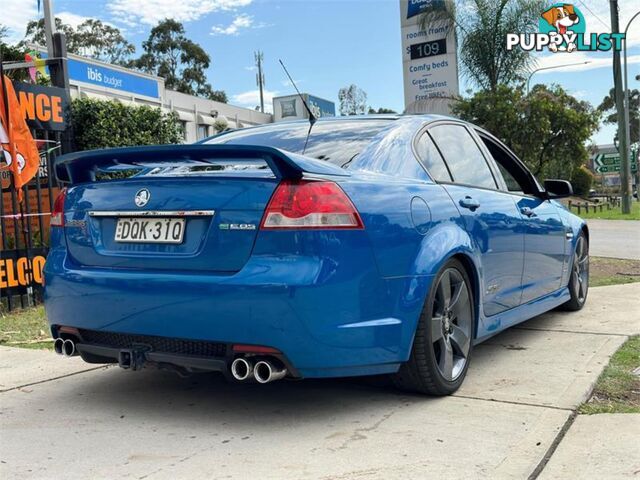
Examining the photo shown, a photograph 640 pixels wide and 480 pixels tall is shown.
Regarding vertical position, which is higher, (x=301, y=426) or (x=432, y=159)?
(x=432, y=159)

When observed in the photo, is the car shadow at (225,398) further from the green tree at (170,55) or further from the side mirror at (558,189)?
the green tree at (170,55)

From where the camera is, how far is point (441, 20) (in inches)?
691

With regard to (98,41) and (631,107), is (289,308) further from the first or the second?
(631,107)

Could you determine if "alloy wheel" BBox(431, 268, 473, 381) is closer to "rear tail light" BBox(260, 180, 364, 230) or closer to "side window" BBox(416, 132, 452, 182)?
"side window" BBox(416, 132, 452, 182)

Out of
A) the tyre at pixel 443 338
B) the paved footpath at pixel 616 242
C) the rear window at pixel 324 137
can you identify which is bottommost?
the paved footpath at pixel 616 242

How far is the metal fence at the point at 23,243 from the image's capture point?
6.80m

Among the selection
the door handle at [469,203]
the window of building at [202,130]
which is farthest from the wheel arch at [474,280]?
the window of building at [202,130]

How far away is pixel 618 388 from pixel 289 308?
1.99 metres

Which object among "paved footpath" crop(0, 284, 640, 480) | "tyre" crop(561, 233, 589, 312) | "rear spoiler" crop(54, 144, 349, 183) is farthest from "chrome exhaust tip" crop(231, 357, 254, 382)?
"tyre" crop(561, 233, 589, 312)

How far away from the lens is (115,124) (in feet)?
28.4

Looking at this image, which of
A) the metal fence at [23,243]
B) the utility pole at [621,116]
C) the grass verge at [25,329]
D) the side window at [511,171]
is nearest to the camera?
the side window at [511,171]

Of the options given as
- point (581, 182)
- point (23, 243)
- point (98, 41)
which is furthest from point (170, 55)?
point (23, 243)

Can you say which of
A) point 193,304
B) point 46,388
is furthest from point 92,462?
point 46,388

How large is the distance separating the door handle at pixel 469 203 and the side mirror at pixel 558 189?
1.60m
